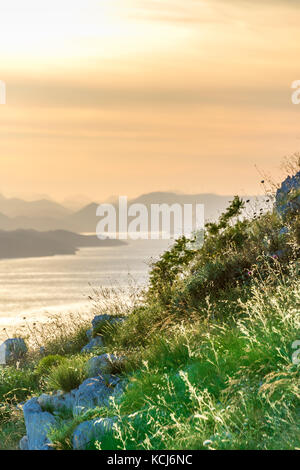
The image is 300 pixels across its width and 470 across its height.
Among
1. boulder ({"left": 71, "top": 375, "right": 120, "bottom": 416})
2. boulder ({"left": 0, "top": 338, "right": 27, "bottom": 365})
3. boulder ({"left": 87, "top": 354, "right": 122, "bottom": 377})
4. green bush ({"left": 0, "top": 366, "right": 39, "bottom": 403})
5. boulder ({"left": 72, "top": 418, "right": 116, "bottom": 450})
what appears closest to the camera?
boulder ({"left": 72, "top": 418, "right": 116, "bottom": 450})

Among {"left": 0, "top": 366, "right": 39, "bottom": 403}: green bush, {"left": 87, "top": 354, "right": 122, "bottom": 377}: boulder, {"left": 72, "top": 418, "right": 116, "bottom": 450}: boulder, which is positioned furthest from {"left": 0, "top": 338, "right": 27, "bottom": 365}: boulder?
{"left": 72, "top": 418, "right": 116, "bottom": 450}: boulder

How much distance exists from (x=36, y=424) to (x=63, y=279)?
115 feet

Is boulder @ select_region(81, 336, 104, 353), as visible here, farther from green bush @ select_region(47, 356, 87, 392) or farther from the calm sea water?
green bush @ select_region(47, 356, 87, 392)

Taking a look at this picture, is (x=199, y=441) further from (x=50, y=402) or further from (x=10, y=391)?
(x=10, y=391)

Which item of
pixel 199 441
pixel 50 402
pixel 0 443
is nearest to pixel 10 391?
pixel 0 443

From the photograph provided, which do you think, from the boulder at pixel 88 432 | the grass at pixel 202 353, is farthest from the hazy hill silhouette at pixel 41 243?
the boulder at pixel 88 432

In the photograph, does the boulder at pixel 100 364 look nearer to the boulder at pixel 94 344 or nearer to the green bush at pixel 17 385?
the green bush at pixel 17 385

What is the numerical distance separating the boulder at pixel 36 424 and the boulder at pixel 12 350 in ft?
21.2

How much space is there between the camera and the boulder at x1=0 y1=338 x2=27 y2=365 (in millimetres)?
14261

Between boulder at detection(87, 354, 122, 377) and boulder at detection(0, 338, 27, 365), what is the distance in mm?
6017

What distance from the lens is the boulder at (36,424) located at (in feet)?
23.7

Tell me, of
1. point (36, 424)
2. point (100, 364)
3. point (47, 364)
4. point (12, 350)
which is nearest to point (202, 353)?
point (100, 364)

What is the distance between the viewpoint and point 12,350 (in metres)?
14.5

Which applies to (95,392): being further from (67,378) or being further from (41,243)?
(41,243)
